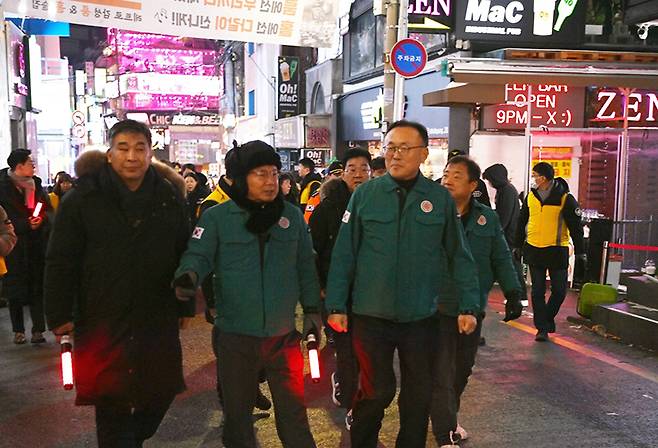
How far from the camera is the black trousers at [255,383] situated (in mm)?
3668

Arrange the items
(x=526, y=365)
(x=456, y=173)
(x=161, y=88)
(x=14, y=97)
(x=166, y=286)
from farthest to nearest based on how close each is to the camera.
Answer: (x=161, y=88) < (x=14, y=97) < (x=526, y=365) < (x=456, y=173) < (x=166, y=286)

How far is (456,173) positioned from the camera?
4.75 metres

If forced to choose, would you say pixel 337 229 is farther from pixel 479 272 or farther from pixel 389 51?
pixel 389 51

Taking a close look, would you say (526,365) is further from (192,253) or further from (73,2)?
(73,2)

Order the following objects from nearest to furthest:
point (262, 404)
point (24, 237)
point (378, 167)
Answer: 1. point (262, 404)
2. point (378, 167)
3. point (24, 237)

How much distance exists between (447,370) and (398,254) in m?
0.97

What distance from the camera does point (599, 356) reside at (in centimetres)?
702

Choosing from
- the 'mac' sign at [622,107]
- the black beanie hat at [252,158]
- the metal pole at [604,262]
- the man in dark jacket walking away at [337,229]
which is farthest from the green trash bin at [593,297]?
the black beanie hat at [252,158]

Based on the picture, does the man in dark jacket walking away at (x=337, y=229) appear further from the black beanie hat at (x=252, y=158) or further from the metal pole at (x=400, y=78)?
the metal pole at (x=400, y=78)

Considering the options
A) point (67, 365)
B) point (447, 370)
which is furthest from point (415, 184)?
point (67, 365)

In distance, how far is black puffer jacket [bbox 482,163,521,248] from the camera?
7.44 metres

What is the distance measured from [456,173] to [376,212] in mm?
1134

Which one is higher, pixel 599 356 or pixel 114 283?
pixel 114 283

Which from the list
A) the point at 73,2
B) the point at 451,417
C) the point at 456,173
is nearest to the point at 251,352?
the point at 451,417
